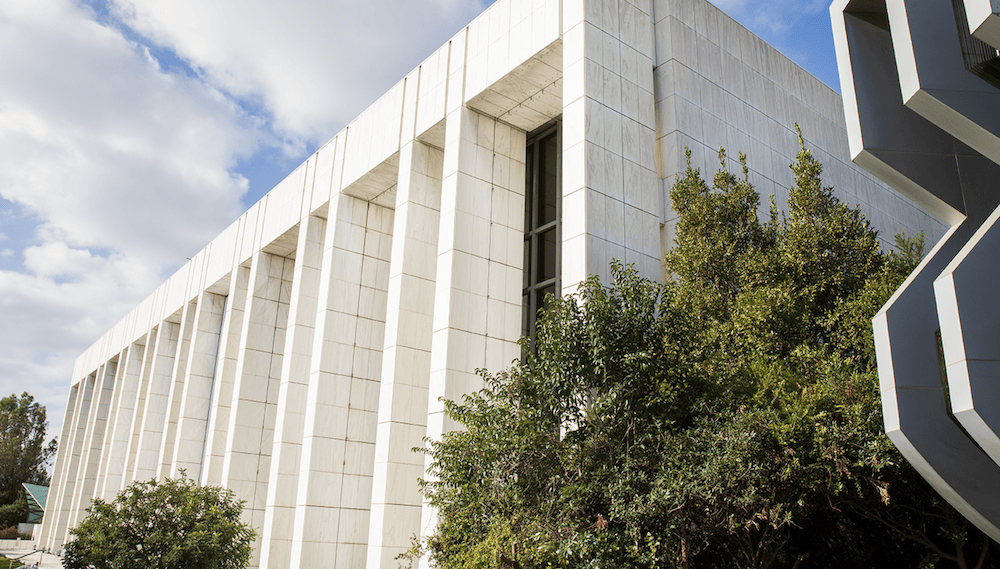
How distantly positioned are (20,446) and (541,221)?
3532 inches

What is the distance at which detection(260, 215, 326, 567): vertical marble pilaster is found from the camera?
991 inches

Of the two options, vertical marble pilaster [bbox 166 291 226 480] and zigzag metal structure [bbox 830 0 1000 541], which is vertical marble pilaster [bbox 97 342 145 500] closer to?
vertical marble pilaster [bbox 166 291 226 480]

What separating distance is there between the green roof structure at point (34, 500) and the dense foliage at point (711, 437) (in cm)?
7478

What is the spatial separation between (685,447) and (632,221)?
8.05 meters

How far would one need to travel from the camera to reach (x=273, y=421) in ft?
101

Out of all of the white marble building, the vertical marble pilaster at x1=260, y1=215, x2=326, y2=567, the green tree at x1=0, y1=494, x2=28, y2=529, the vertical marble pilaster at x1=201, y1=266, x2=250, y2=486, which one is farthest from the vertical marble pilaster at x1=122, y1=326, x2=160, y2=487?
the green tree at x1=0, y1=494, x2=28, y2=529

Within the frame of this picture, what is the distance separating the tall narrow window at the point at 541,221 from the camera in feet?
70.8

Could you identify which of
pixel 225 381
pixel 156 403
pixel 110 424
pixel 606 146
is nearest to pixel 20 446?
pixel 110 424

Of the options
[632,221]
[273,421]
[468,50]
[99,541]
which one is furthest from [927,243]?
[99,541]

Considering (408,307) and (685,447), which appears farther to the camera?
(408,307)

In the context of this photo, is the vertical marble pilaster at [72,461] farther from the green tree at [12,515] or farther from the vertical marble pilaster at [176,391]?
the green tree at [12,515]

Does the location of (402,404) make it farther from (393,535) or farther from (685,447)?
(685,447)

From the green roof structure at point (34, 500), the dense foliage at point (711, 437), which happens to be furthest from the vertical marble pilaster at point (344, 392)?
the green roof structure at point (34, 500)

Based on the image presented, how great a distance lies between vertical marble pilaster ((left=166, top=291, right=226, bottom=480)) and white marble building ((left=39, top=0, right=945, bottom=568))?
88.1 inches
